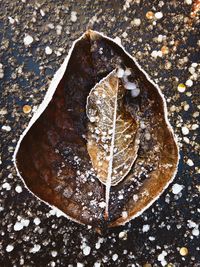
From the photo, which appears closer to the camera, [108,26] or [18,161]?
[18,161]

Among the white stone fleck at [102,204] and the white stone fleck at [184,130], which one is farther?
the white stone fleck at [184,130]

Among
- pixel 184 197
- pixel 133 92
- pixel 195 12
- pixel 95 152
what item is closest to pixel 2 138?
pixel 95 152

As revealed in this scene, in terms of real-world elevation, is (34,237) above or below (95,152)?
below

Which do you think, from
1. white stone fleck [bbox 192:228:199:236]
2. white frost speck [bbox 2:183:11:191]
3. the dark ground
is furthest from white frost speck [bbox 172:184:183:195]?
white frost speck [bbox 2:183:11:191]

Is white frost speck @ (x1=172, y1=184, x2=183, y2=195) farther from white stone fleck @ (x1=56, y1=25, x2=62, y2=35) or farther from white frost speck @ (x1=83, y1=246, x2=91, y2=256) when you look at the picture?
white stone fleck @ (x1=56, y1=25, x2=62, y2=35)

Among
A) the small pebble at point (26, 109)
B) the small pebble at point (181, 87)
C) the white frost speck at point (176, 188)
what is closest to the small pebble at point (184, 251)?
the white frost speck at point (176, 188)

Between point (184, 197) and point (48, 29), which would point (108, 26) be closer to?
point (48, 29)

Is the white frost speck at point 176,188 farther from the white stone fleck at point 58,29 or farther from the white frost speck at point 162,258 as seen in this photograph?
the white stone fleck at point 58,29
